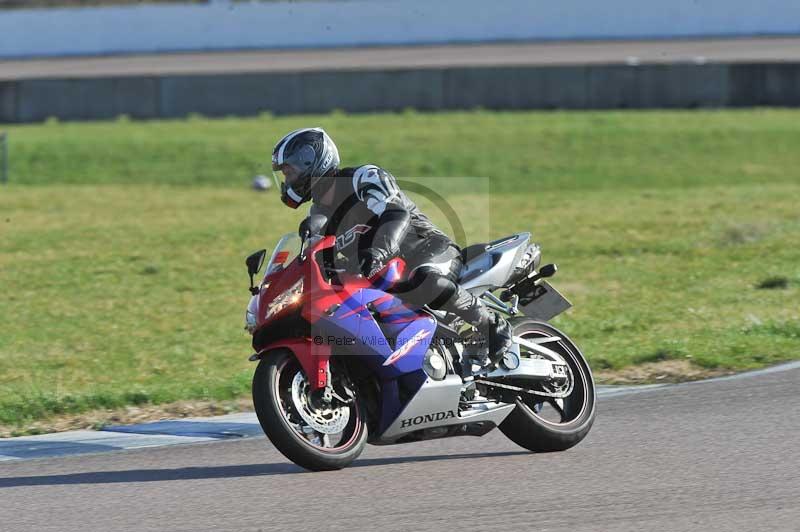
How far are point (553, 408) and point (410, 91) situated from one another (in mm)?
20864

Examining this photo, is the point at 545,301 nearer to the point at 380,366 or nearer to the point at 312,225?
the point at 380,366

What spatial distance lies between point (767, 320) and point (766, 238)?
4.94 metres

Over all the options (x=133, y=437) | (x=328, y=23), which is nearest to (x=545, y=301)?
(x=133, y=437)

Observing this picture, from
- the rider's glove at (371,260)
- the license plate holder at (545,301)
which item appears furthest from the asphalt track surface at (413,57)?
the rider's glove at (371,260)

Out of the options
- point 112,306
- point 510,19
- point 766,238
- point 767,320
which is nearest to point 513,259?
point 767,320

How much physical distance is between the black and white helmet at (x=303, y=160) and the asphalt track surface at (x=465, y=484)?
142 centimetres

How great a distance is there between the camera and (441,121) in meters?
25.8

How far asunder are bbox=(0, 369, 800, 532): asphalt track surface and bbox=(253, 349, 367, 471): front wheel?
5.1 inches

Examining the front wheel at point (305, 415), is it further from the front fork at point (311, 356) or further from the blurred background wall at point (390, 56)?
the blurred background wall at point (390, 56)

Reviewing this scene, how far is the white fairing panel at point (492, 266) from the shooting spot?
6.45m

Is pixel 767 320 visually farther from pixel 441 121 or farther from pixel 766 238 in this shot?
pixel 441 121

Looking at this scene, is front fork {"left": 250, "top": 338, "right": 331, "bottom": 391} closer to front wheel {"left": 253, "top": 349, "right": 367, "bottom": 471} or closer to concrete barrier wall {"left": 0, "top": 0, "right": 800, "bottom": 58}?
front wheel {"left": 253, "top": 349, "right": 367, "bottom": 471}

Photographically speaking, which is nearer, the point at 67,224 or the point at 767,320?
the point at 767,320

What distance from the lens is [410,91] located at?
27281 mm
